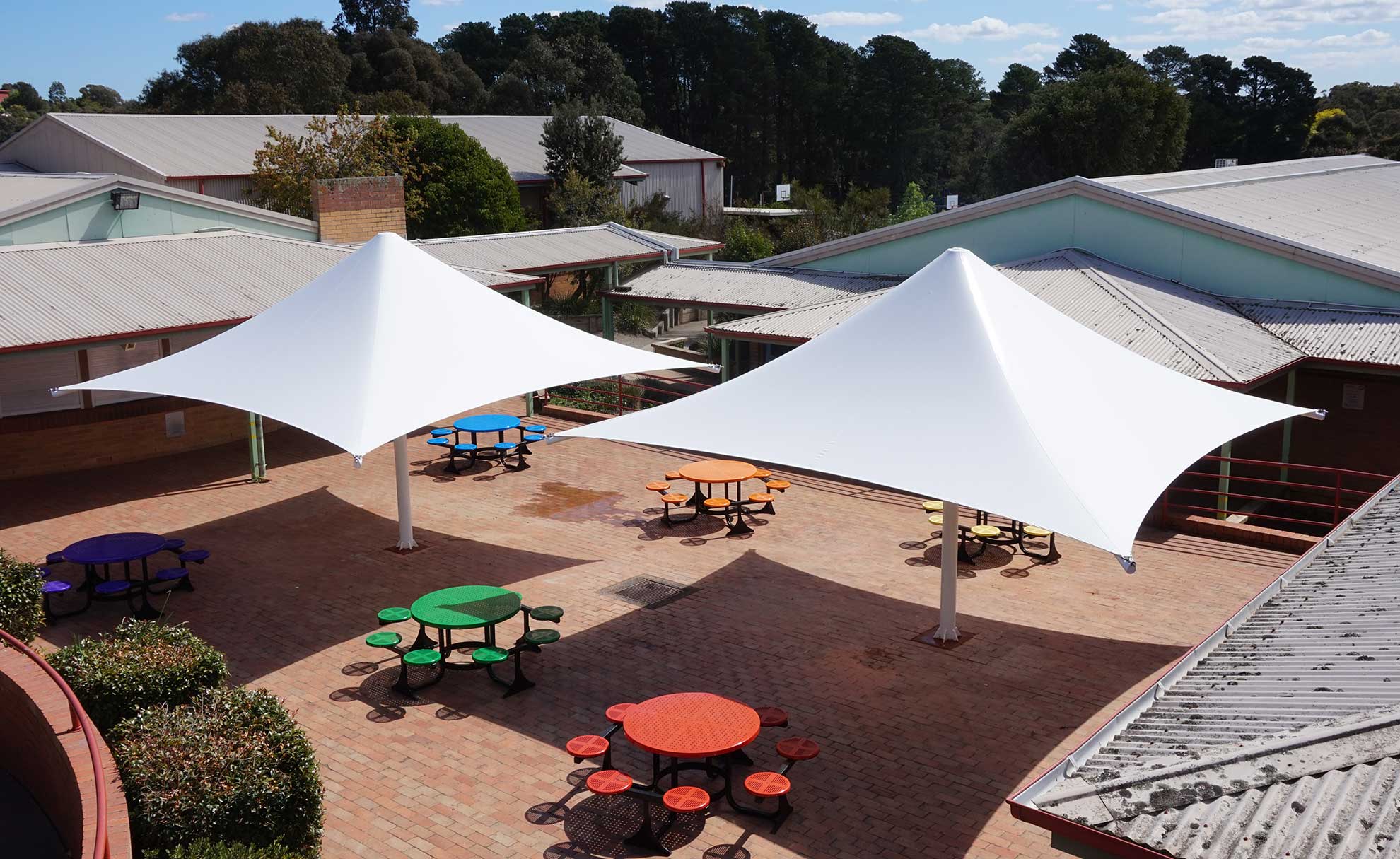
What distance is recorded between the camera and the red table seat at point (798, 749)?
8.81 metres

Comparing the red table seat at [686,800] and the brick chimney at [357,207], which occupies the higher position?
the brick chimney at [357,207]

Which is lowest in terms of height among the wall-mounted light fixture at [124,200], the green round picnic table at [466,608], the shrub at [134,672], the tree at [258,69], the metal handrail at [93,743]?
the green round picnic table at [466,608]

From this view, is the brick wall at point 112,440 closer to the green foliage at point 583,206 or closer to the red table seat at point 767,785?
the red table seat at point 767,785

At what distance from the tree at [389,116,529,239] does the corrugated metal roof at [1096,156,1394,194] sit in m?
21.6

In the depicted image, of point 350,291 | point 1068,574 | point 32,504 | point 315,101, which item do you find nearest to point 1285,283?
point 1068,574

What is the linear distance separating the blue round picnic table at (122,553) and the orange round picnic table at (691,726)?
6.73m

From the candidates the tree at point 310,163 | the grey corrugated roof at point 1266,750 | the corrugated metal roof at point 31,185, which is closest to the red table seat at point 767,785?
the grey corrugated roof at point 1266,750

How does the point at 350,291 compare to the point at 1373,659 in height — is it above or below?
above

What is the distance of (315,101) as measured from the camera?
6488 centimetres

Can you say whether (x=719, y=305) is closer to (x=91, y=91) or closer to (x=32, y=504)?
(x=32, y=504)

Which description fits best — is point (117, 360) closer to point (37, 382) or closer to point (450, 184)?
point (37, 382)

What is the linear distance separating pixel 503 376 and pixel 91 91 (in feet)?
415

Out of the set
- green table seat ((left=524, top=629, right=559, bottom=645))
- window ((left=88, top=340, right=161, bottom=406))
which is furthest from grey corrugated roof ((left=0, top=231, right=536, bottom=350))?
green table seat ((left=524, top=629, right=559, bottom=645))

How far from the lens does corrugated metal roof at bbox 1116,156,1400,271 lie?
2147cm
